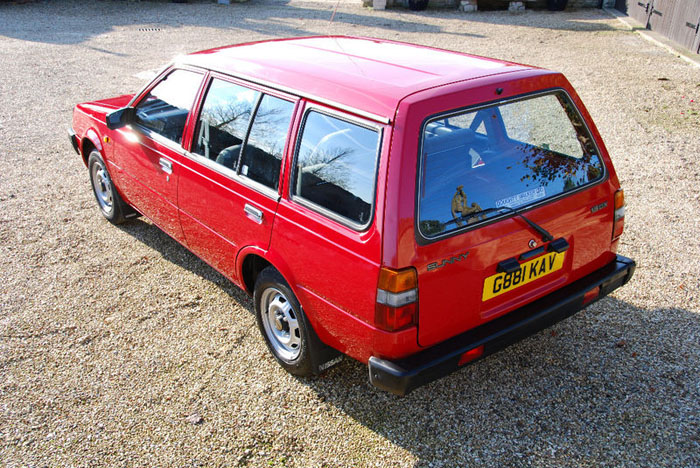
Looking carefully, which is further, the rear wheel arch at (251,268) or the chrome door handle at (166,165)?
the chrome door handle at (166,165)

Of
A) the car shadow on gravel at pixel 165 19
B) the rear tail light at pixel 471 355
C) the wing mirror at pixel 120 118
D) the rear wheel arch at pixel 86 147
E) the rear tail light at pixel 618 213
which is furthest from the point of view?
the car shadow on gravel at pixel 165 19

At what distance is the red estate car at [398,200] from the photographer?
8.92ft

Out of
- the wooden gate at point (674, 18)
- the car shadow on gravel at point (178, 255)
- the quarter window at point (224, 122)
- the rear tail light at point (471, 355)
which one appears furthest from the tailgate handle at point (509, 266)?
the wooden gate at point (674, 18)

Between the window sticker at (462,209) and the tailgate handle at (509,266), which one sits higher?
the window sticker at (462,209)

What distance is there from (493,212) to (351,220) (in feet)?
2.39

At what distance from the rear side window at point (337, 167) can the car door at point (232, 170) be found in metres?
0.18

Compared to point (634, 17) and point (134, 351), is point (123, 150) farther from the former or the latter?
point (634, 17)

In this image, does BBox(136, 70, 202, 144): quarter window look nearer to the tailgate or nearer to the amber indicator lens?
the tailgate

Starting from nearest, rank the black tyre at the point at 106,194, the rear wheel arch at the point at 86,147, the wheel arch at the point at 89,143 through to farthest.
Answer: the wheel arch at the point at 89,143
the black tyre at the point at 106,194
the rear wheel arch at the point at 86,147

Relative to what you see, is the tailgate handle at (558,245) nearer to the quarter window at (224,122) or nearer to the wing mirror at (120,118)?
the quarter window at (224,122)

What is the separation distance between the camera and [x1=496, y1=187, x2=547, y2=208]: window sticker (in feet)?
9.70

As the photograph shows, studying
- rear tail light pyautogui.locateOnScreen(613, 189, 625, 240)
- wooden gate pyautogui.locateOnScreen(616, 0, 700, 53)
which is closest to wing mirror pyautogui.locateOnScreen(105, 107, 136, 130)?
→ rear tail light pyautogui.locateOnScreen(613, 189, 625, 240)

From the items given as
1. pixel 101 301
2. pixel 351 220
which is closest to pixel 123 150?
pixel 101 301

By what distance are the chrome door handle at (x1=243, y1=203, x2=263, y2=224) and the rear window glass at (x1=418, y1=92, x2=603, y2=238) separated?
1094 millimetres
